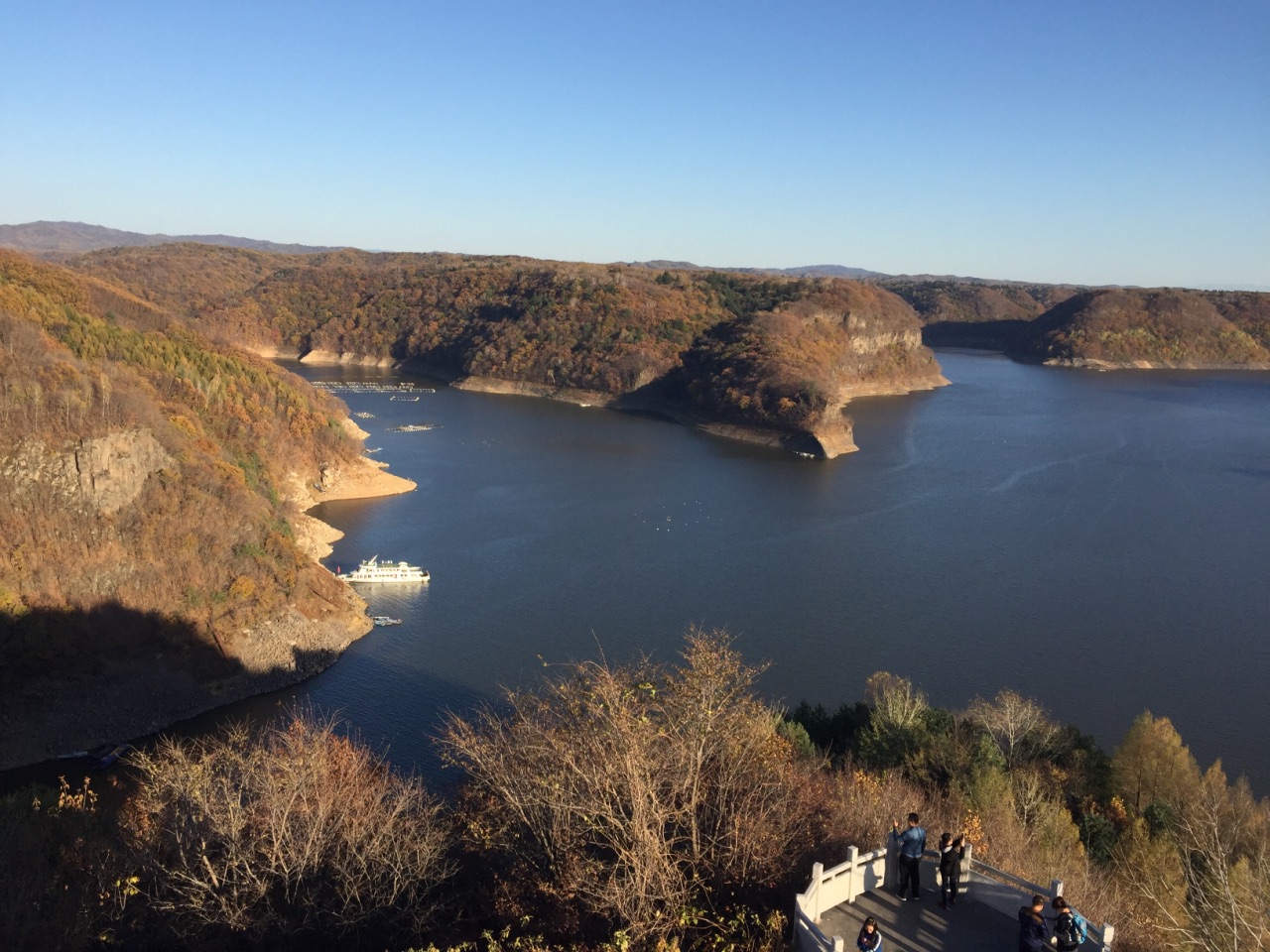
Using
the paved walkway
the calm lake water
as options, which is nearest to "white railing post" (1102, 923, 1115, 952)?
the paved walkway

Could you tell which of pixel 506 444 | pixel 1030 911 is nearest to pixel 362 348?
pixel 506 444

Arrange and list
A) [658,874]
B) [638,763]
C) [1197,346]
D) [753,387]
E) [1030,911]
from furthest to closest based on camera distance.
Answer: [1197,346], [753,387], [638,763], [658,874], [1030,911]

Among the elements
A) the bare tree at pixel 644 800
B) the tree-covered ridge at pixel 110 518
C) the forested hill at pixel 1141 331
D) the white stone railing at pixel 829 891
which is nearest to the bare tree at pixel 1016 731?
the bare tree at pixel 644 800

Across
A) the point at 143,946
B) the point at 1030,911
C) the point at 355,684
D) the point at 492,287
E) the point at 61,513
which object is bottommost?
the point at 355,684

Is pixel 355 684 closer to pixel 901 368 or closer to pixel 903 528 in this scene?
pixel 903 528

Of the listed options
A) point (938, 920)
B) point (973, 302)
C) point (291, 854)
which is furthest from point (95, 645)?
point (973, 302)

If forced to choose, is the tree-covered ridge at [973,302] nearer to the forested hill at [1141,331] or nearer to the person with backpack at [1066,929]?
the forested hill at [1141,331]
